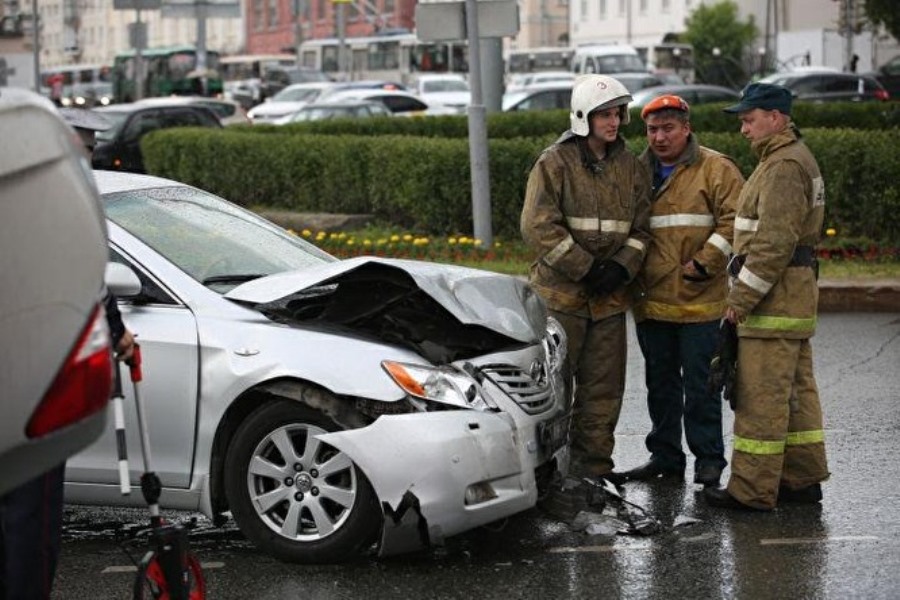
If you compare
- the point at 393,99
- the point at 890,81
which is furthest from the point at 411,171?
the point at 890,81

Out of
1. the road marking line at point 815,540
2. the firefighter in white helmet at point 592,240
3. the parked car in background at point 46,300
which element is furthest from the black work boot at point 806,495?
the parked car in background at point 46,300

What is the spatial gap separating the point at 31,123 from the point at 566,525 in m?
3.97

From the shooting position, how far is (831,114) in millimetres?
25297

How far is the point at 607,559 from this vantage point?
23.0ft

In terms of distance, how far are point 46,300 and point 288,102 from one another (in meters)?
47.0

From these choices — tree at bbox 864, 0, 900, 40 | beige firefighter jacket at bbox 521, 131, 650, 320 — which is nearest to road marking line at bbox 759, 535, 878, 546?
beige firefighter jacket at bbox 521, 131, 650, 320

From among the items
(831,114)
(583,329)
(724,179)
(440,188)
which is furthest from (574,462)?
(831,114)

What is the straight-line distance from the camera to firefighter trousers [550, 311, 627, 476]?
8.27 meters

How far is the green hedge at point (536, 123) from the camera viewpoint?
2381cm

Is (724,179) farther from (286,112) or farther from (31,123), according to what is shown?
(286,112)

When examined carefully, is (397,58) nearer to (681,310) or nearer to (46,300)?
(681,310)

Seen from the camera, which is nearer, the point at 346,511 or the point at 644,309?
the point at 346,511

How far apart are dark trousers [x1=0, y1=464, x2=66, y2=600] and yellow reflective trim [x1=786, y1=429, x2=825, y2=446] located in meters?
3.91

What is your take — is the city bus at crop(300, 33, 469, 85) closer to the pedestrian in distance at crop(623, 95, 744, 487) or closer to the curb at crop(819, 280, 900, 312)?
the curb at crop(819, 280, 900, 312)
